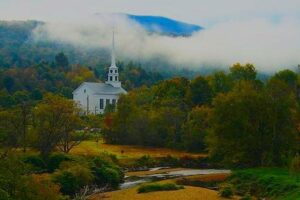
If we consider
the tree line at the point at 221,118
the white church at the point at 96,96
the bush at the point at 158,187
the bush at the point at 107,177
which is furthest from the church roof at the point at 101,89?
the bush at the point at 158,187

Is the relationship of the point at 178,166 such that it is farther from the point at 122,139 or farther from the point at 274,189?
the point at 274,189

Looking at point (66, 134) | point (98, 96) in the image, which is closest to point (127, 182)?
point (66, 134)

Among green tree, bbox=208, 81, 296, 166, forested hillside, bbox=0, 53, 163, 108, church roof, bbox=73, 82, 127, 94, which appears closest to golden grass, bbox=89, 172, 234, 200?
green tree, bbox=208, 81, 296, 166

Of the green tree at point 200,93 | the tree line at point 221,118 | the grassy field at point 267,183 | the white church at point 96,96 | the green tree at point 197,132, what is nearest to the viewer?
the grassy field at point 267,183

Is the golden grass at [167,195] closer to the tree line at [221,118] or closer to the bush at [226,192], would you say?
the bush at [226,192]

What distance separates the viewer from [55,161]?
2319 inches

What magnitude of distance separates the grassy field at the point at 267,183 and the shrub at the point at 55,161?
699 inches

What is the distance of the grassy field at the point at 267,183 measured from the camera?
155ft

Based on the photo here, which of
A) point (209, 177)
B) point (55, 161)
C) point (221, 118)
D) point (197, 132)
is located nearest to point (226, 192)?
point (209, 177)

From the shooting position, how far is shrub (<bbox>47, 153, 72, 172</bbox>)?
58.5 metres

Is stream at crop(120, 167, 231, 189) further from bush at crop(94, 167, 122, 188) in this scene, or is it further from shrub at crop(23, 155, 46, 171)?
shrub at crop(23, 155, 46, 171)

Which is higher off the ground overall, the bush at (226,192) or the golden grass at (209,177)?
the bush at (226,192)

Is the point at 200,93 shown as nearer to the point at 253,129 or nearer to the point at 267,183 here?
the point at 253,129

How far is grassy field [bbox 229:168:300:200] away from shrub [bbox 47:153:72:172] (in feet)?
58.3
